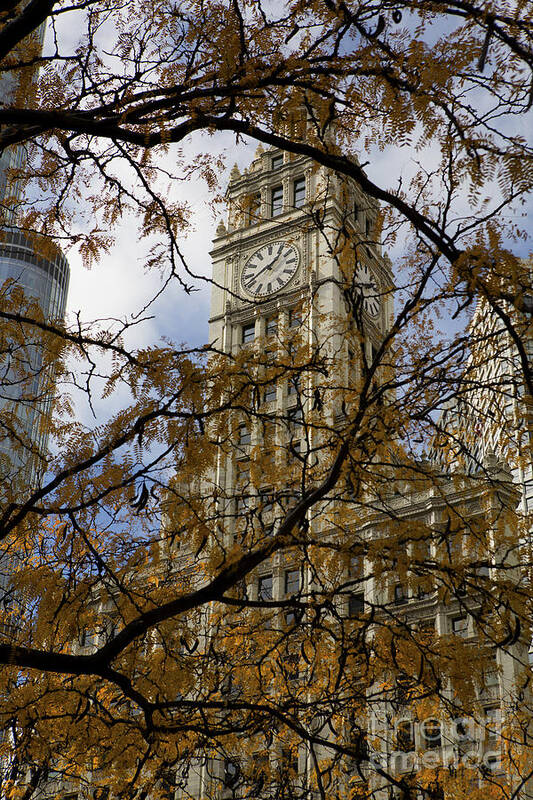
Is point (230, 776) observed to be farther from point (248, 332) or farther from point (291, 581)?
point (248, 332)

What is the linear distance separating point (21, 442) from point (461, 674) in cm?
516

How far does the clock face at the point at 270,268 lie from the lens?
6194cm

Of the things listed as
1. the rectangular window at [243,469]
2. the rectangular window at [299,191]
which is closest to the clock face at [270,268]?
the rectangular window at [299,191]

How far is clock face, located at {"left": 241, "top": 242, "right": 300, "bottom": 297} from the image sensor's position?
61938mm

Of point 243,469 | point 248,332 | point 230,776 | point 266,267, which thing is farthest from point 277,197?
point 230,776

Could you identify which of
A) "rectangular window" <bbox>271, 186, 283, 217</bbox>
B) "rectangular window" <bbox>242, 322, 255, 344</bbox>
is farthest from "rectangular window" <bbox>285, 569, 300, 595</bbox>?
"rectangular window" <bbox>271, 186, 283, 217</bbox>

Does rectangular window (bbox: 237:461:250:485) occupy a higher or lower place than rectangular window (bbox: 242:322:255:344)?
lower

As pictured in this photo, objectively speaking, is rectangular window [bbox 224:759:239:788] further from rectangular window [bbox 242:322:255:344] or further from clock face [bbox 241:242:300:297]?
rectangular window [bbox 242:322:255:344]

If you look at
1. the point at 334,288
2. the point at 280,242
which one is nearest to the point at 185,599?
the point at 334,288

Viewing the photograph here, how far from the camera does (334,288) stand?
59812 millimetres

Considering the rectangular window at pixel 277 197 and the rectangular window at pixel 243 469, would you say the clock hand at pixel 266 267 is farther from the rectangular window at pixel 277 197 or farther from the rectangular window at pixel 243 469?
the rectangular window at pixel 243 469

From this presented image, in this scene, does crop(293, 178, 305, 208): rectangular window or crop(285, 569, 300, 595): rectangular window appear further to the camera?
crop(293, 178, 305, 208): rectangular window

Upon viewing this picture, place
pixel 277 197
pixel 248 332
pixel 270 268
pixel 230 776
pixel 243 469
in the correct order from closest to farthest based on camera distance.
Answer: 1. pixel 243 469
2. pixel 230 776
3. pixel 270 268
4. pixel 248 332
5. pixel 277 197

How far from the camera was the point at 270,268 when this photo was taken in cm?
6272
